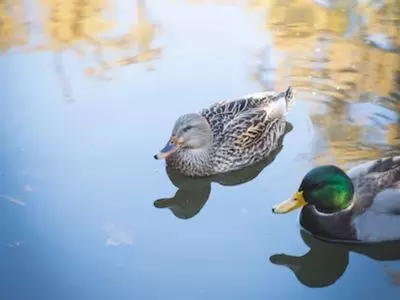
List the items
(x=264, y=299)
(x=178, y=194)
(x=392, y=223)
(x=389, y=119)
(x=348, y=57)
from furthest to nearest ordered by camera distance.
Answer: (x=348, y=57) < (x=389, y=119) < (x=178, y=194) < (x=392, y=223) < (x=264, y=299)

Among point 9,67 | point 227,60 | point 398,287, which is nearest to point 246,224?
point 398,287

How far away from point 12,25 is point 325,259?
390 centimetres

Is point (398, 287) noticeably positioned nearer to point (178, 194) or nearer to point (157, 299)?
point (157, 299)

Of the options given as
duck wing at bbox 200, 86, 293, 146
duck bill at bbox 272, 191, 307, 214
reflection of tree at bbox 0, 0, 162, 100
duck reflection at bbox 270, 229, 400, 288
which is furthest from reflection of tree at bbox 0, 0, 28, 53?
duck reflection at bbox 270, 229, 400, 288

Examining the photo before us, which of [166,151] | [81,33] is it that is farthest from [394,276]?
[81,33]

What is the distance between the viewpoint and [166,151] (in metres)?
4.87

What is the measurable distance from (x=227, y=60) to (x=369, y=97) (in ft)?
3.80

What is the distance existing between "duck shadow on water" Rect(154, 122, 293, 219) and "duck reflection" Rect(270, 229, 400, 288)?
27.1 inches

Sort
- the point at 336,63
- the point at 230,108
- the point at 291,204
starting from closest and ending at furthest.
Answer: the point at 291,204 < the point at 230,108 < the point at 336,63

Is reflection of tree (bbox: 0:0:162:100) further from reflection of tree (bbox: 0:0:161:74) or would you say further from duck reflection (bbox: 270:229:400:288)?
duck reflection (bbox: 270:229:400:288)

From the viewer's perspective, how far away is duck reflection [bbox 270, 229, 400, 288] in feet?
13.5

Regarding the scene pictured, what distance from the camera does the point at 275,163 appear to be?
16.6 feet

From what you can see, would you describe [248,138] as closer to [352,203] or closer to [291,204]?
[291,204]

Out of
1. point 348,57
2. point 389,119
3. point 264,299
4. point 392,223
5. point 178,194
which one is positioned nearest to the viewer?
point 264,299
